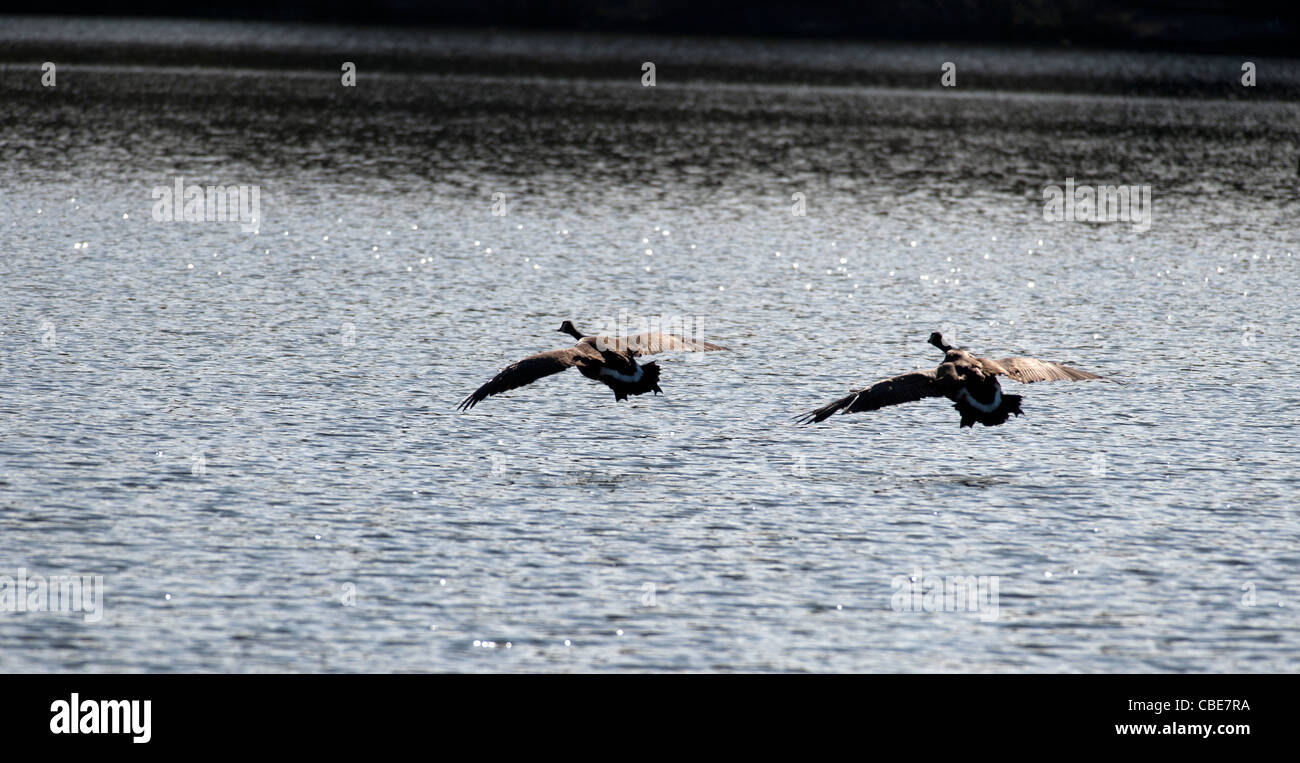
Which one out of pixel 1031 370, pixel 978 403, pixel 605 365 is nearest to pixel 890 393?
pixel 978 403

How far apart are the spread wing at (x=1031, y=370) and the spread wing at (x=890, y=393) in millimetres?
1389

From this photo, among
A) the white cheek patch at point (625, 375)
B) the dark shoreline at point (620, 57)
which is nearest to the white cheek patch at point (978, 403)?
the white cheek patch at point (625, 375)

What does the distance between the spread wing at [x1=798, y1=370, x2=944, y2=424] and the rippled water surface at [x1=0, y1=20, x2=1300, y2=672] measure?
2.00 meters

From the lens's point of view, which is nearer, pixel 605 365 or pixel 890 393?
pixel 890 393

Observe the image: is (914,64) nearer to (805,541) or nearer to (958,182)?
(958,182)

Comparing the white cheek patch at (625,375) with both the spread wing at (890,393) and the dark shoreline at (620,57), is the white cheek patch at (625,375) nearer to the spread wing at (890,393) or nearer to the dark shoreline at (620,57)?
the spread wing at (890,393)

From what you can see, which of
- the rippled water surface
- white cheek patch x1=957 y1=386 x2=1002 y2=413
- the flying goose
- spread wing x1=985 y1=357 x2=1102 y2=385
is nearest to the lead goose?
the rippled water surface

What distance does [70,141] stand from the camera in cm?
8250

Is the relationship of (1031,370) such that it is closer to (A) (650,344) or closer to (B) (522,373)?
(A) (650,344)

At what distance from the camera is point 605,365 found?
28531 millimetres

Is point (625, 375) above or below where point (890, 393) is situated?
above

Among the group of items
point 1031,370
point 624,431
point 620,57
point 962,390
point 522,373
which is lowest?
point 624,431

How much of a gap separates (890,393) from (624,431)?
7.88 metres
